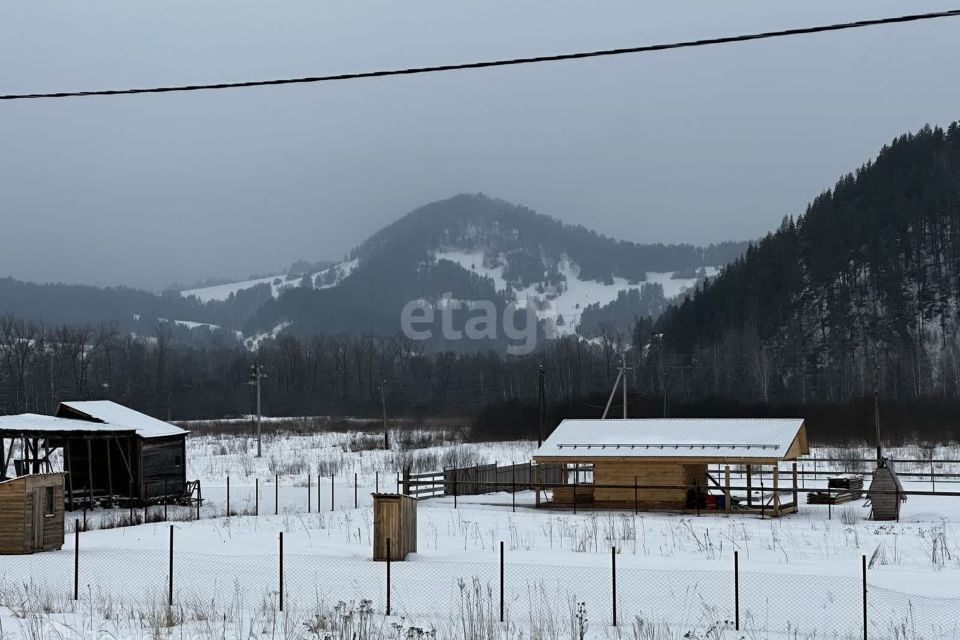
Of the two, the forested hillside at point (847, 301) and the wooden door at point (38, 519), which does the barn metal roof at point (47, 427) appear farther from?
the forested hillside at point (847, 301)

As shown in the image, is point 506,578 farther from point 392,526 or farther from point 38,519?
point 38,519

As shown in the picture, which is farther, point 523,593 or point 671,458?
point 671,458

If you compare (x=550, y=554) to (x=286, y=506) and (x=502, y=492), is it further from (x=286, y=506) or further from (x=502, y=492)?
(x=502, y=492)

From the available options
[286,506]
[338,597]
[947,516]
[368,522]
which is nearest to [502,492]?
[286,506]

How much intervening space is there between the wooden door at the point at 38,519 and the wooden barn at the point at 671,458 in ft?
59.3

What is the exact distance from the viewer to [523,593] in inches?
788

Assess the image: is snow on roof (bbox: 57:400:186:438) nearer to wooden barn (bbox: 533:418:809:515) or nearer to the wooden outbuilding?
wooden barn (bbox: 533:418:809:515)

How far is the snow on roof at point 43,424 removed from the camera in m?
41.4

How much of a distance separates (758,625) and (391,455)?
57884mm

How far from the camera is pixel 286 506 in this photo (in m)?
41.0

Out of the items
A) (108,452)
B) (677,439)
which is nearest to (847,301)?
(677,439)

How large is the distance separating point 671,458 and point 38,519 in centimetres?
2192

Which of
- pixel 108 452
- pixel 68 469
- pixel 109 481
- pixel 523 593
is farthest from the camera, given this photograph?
pixel 68 469

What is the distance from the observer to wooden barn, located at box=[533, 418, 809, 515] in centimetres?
3931
